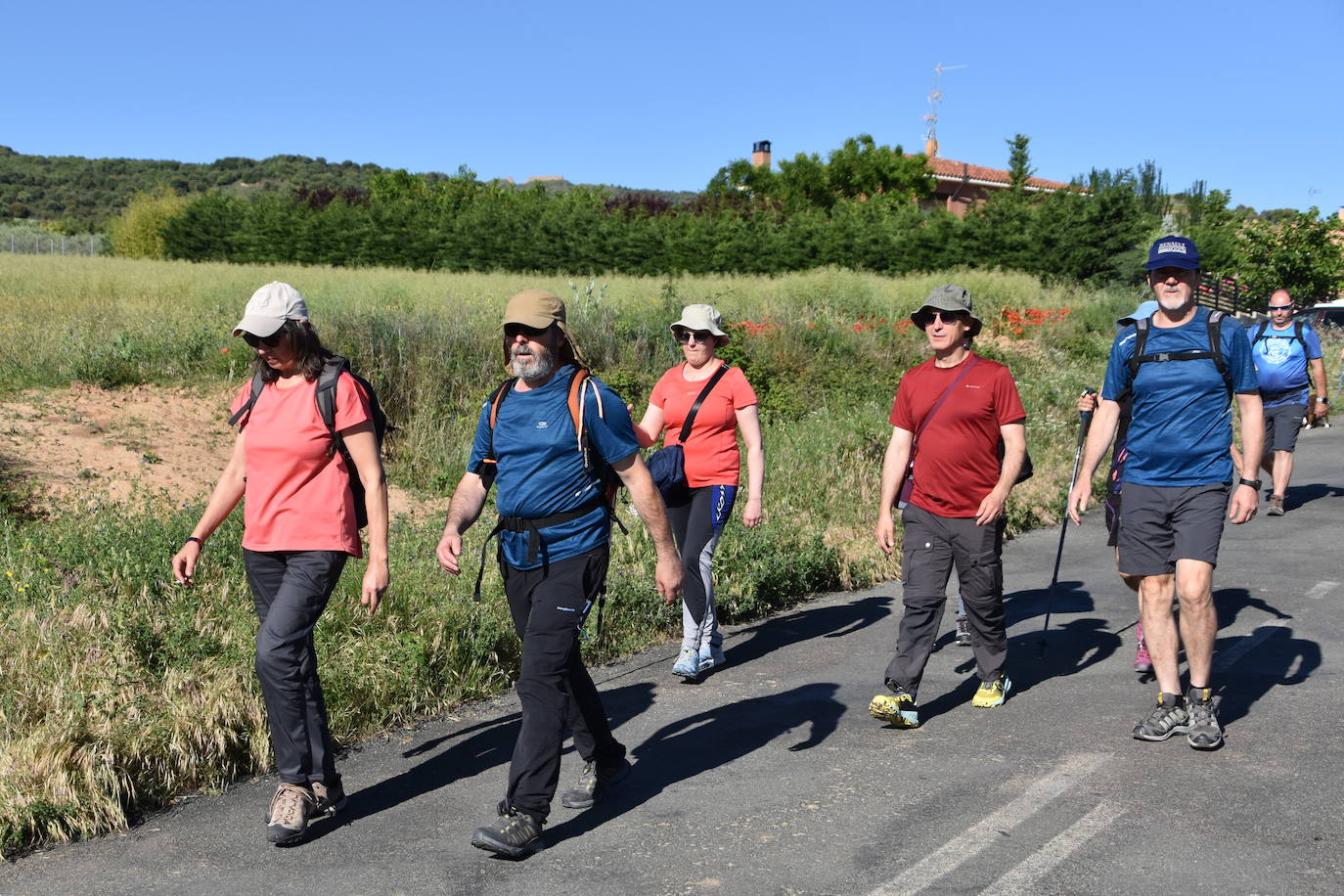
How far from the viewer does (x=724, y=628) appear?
7535mm

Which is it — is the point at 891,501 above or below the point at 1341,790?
above

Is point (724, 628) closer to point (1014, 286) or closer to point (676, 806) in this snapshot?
point (676, 806)

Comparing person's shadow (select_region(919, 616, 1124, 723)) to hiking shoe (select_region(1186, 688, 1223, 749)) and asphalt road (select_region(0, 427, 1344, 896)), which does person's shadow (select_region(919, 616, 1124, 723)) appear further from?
hiking shoe (select_region(1186, 688, 1223, 749))

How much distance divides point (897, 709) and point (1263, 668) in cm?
224

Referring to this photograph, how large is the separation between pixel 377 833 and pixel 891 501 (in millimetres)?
2741

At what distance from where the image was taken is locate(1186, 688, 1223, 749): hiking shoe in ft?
16.4

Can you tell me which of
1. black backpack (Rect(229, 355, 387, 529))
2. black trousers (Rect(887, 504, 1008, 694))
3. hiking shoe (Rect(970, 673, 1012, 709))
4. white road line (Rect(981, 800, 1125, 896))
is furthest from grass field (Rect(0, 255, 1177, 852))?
white road line (Rect(981, 800, 1125, 896))

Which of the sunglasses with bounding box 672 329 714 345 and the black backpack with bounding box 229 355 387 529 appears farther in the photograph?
the sunglasses with bounding box 672 329 714 345

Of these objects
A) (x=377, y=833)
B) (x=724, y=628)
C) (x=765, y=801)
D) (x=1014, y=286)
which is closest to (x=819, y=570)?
(x=724, y=628)

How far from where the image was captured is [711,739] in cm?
538

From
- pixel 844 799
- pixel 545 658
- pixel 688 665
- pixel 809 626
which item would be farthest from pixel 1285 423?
pixel 545 658

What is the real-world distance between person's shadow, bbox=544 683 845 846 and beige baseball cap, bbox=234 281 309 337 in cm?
199

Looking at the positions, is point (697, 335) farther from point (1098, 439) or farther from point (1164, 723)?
point (1164, 723)

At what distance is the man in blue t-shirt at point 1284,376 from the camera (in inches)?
425
